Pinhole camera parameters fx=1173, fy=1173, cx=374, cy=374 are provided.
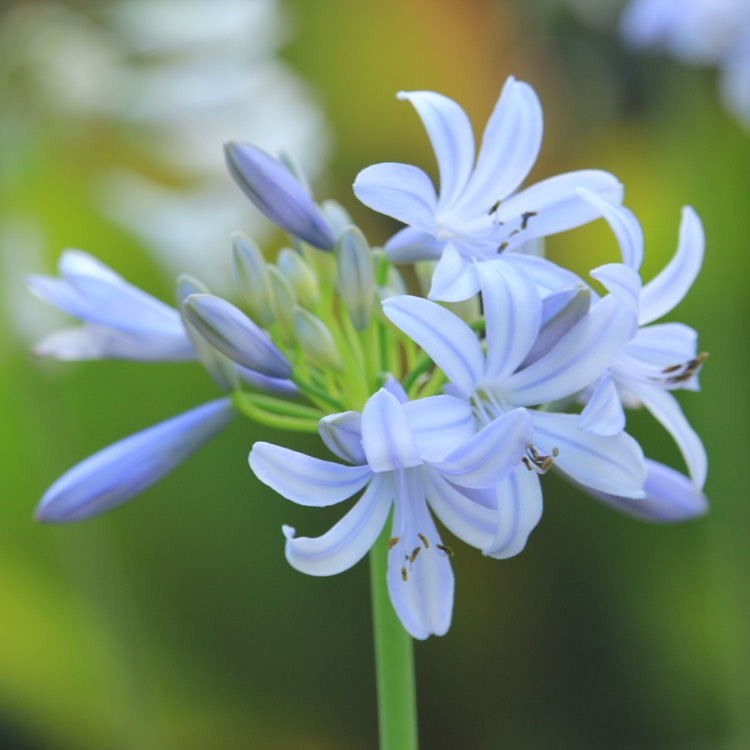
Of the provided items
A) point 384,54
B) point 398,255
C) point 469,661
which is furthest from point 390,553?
point 384,54

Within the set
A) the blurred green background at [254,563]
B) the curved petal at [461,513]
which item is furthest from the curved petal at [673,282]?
the blurred green background at [254,563]

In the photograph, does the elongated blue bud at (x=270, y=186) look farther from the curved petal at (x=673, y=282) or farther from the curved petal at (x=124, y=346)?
the curved petal at (x=673, y=282)

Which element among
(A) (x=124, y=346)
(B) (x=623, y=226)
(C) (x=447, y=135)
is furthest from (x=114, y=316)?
(B) (x=623, y=226)

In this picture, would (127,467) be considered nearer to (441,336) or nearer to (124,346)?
(124,346)

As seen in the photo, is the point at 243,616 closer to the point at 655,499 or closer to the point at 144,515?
the point at 144,515

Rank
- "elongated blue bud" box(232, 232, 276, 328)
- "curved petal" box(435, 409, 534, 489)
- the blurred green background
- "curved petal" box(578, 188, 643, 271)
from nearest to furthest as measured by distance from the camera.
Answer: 1. "curved petal" box(435, 409, 534, 489)
2. "curved petal" box(578, 188, 643, 271)
3. "elongated blue bud" box(232, 232, 276, 328)
4. the blurred green background

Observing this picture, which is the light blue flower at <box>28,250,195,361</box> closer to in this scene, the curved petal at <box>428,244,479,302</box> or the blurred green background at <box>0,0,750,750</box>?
→ the curved petal at <box>428,244,479,302</box>

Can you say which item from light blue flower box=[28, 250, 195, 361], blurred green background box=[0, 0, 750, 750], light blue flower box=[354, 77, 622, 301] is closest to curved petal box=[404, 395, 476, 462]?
light blue flower box=[354, 77, 622, 301]
